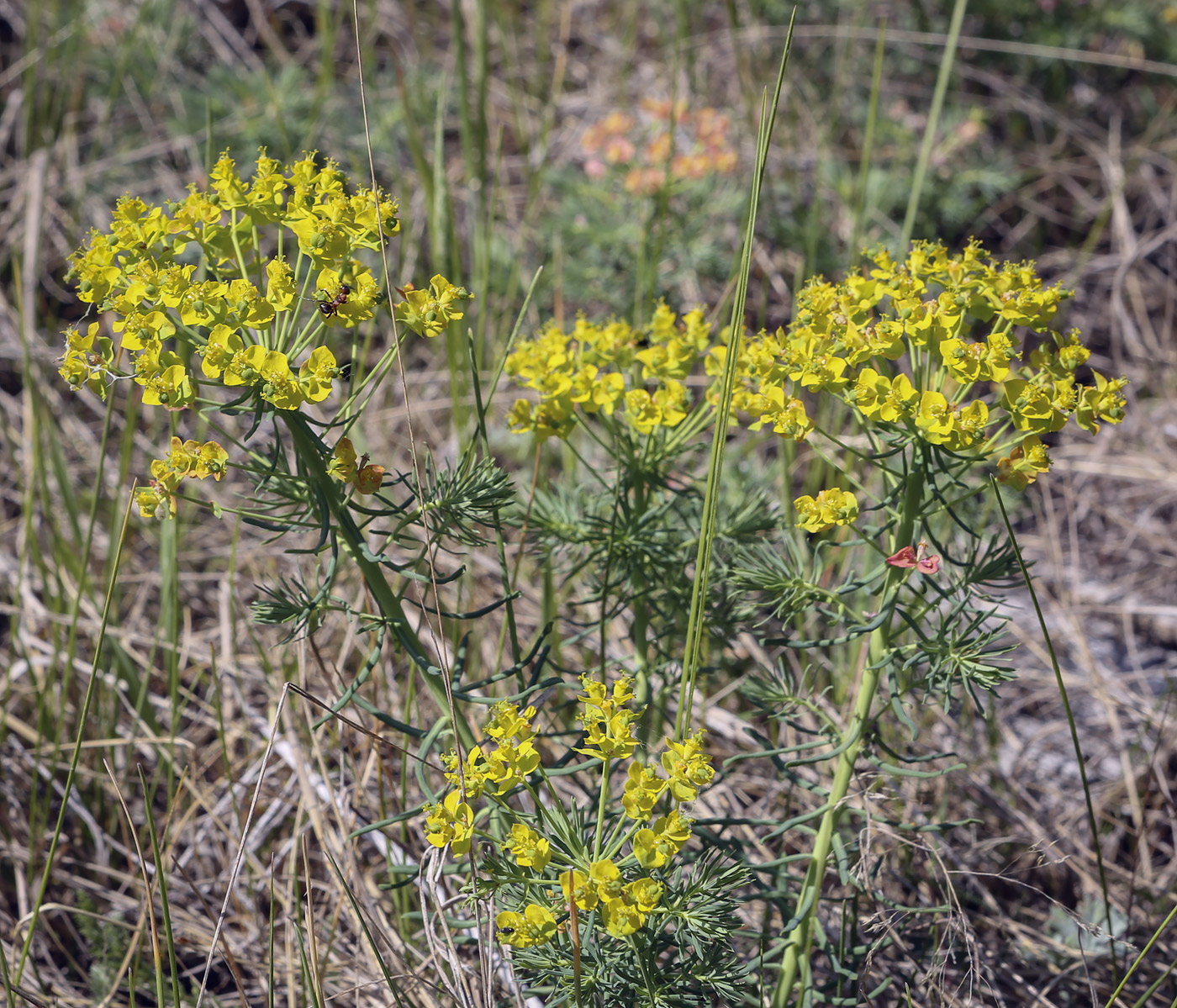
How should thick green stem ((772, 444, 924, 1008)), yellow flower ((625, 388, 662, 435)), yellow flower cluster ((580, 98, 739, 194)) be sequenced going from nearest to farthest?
thick green stem ((772, 444, 924, 1008)) → yellow flower ((625, 388, 662, 435)) → yellow flower cluster ((580, 98, 739, 194))

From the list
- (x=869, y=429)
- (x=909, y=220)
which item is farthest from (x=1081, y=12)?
(x=869, y=429)

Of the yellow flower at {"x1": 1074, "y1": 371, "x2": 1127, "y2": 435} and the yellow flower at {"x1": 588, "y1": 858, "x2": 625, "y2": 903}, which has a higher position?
the yellow flower at {"x1": 1074, "y1": 371, "x2": 1127, "y2": 435}

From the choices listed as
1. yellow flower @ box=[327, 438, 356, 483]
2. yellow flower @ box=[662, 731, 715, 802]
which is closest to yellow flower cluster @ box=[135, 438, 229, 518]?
yellow flower @ box=[327, 438, 356, 483]

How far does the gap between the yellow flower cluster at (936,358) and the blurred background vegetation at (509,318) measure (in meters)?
0.71

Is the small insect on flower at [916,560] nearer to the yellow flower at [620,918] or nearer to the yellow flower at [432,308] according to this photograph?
the yellow flower at [620,918]

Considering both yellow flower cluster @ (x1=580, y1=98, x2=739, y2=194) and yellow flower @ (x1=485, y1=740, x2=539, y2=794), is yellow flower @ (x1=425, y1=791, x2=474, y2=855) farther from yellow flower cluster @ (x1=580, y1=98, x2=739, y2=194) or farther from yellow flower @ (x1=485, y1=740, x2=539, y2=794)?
yellow flower cluster @ (x1=580, y1=98, x2=739, y2=194)

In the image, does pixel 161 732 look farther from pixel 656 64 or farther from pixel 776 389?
pixel 656 64

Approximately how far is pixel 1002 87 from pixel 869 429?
3391mm

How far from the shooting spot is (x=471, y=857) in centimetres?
135

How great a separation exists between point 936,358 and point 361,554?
37.2 inches

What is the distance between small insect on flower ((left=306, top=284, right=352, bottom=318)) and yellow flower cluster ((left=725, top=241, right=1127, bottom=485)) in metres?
0.63

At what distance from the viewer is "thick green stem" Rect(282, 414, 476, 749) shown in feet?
4.42

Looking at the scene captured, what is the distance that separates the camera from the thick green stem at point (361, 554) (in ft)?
4.42

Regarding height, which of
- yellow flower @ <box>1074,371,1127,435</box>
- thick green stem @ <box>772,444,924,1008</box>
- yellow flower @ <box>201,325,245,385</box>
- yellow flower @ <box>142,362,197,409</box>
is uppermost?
yellow flower @ <box>201,325,245,385</box>
